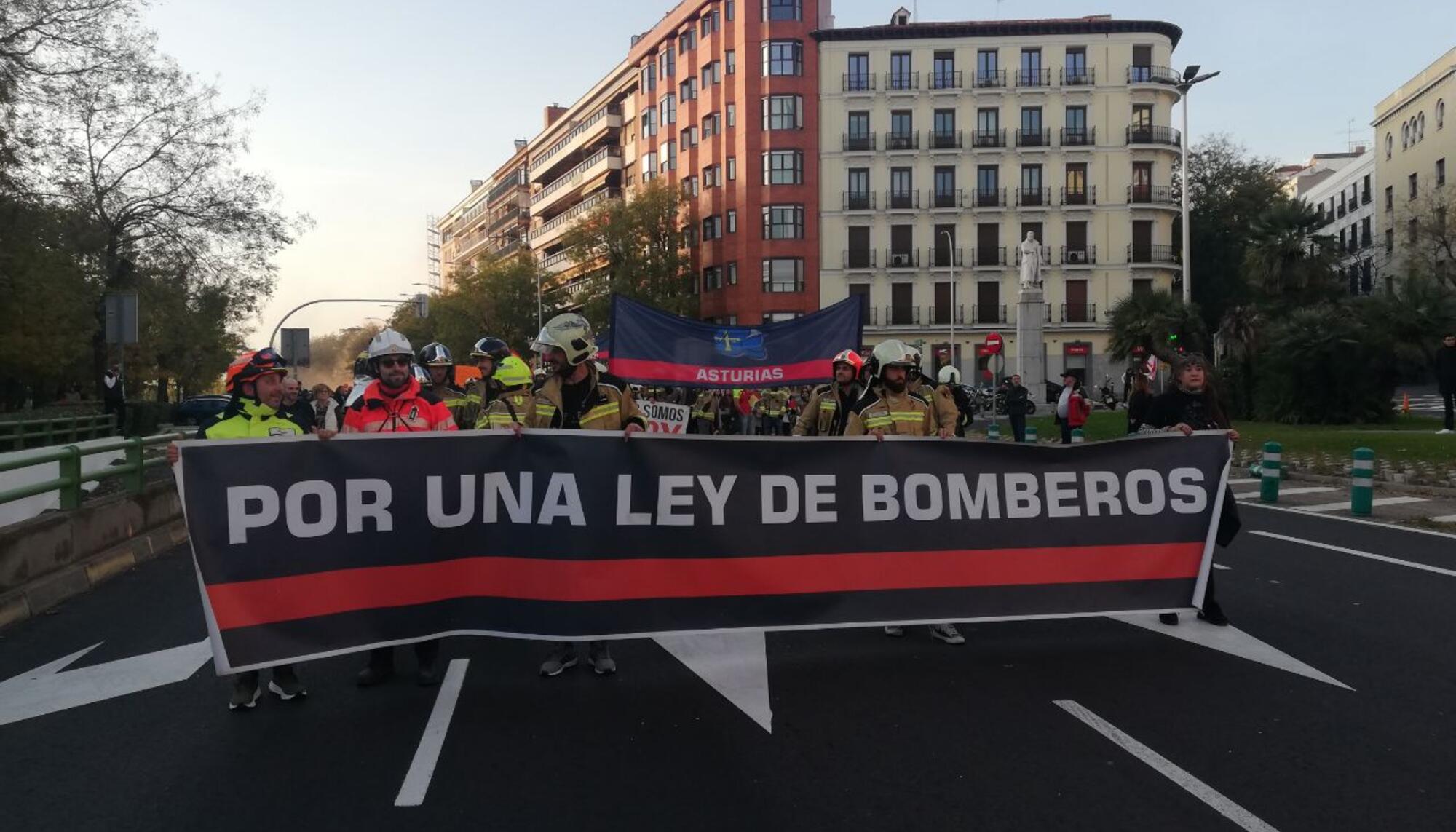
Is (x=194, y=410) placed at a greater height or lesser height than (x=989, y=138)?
lesser

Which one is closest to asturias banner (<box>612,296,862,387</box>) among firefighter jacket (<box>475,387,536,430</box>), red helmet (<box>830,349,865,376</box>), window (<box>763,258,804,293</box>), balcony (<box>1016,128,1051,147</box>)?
red helmet (<box>830,349,865,376</box>)

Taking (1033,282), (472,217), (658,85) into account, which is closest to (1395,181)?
(1033,282)

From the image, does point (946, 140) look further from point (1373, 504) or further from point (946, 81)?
point (1373, 504)

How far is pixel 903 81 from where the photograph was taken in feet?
222

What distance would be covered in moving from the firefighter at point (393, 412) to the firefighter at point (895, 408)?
9.06ft

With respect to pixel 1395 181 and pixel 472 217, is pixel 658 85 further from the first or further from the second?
pixel 472 217

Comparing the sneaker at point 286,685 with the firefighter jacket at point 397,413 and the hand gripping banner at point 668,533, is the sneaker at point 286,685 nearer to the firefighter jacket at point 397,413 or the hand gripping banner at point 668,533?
the hand gripping banner at point 668,533

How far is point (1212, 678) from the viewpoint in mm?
6520

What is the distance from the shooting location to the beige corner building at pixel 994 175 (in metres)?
66.5

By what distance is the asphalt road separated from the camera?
4.62 m

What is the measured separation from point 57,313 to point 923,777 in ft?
111

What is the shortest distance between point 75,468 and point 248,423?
4.82 meters

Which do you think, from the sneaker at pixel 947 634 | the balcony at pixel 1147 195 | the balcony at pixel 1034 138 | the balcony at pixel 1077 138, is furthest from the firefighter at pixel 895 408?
the balcony at pixel 1147 195

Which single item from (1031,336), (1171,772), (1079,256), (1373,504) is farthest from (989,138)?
(1171,772)
